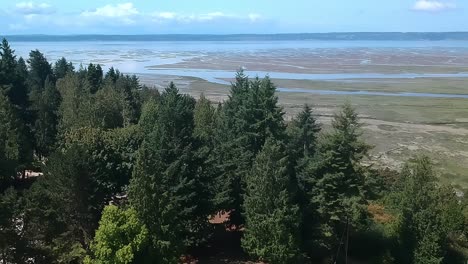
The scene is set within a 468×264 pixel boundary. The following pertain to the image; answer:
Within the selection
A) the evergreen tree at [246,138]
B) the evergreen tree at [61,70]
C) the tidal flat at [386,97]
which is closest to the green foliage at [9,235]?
the evergreen tree at [246,138]

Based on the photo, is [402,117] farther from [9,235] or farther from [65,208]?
[9,235]

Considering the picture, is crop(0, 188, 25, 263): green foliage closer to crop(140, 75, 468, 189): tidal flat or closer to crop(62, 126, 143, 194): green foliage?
crop(62, 126, 143, 194): green foliage

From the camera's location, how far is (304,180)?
30.7 metres

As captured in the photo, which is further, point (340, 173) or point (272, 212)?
point (340, 173)

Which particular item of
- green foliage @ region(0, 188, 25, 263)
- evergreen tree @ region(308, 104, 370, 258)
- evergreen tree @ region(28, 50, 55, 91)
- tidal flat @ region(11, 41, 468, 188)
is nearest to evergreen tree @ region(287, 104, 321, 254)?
evergreen tree @ region(308, 104, 370, 258)

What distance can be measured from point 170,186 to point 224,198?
3.58 metres

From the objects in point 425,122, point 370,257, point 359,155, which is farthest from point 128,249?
point 425,122

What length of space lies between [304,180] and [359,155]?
3.82 m

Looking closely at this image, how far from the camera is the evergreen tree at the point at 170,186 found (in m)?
24.7

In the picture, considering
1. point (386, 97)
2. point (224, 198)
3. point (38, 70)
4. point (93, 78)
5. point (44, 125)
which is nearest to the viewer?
point (224, 198)

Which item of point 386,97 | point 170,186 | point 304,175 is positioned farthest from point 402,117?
point 170,186

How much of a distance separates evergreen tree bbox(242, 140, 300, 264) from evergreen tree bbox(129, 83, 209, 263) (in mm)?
3721

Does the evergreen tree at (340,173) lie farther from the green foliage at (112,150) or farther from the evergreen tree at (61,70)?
the evergreen tree at (61,70)

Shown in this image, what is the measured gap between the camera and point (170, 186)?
95.5 ft
